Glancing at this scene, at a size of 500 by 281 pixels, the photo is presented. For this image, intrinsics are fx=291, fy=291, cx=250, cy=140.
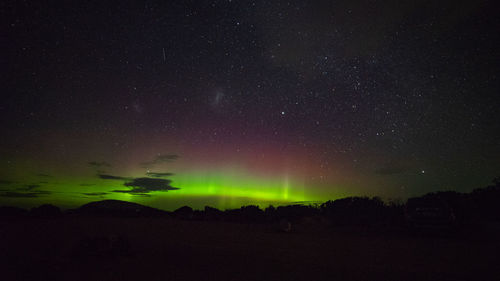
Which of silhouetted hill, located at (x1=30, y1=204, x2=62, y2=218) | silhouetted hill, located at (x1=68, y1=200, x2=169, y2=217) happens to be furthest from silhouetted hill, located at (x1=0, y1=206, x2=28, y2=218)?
silhouetted hill, located at (x1=68, y1=200, x2=169, y2=217)

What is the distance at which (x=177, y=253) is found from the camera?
24.7 feet

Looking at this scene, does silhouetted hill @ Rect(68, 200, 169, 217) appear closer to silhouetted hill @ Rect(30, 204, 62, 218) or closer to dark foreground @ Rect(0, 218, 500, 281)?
silhouetted hill @ Rect(30, 204, 62, 218)

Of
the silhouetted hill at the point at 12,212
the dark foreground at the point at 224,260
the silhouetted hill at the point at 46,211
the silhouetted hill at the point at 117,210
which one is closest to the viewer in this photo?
the dark foreground at the point at 224,260

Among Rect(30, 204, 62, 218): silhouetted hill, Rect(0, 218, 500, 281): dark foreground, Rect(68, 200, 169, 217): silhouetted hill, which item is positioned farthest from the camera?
Rect(68, 200, 169, 217): silhouetted hill

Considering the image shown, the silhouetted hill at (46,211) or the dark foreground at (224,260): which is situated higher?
the silhouetted hill at (46,211)

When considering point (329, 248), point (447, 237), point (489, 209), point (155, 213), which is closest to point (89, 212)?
point (155, 213)

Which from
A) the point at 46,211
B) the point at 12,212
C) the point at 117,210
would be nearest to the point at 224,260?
the point at 12,212

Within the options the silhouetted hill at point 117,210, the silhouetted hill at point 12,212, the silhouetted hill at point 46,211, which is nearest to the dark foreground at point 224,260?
the silhouetted hill at point 12,212

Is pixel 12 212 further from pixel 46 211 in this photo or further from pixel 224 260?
pixel 224 260

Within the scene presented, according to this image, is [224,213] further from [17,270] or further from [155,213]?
[17,270]

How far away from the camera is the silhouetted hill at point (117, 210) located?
19.3 metres

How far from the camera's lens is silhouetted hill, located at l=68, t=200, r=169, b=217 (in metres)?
19.3

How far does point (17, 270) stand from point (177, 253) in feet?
10.8

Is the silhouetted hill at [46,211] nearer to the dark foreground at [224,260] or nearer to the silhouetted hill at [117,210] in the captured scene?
the silhouetted hill at [117,210]
